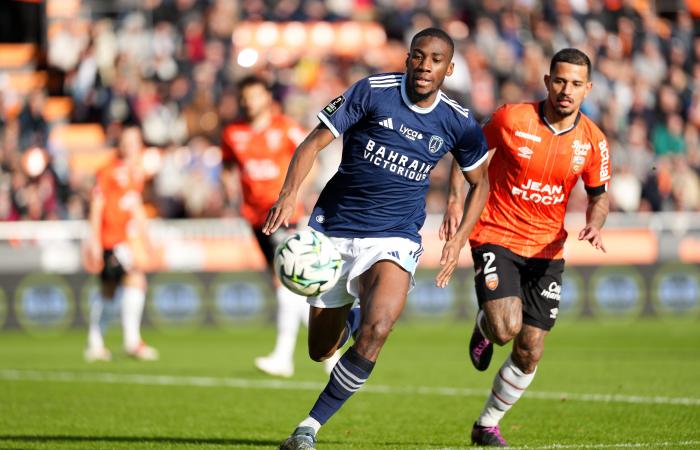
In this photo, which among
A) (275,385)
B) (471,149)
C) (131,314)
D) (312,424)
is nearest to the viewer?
(312,424)

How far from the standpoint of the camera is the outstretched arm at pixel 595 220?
8.31m

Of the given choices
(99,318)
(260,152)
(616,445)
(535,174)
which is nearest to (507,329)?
(616,445)

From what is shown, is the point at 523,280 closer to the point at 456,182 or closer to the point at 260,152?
the point at 456,182

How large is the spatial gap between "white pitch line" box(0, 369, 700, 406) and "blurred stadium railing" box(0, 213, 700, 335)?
6.14 m

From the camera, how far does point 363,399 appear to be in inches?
454

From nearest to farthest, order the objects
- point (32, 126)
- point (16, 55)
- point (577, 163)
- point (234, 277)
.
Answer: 1. point (577, 163)
2. point (234, 277)
3. point (32, 126)
4. point (16, 55)

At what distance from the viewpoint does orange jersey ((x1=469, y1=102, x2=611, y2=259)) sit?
28.5 ft

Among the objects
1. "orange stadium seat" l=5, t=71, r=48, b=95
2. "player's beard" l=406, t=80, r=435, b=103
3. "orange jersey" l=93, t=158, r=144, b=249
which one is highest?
"player's beard" l=406, t=80, r=435, b=103

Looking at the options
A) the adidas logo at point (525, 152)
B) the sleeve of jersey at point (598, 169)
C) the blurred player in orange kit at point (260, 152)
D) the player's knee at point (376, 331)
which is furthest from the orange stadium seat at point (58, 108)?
the player's knee at point (376, 331)

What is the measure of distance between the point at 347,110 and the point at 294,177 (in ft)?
2.00

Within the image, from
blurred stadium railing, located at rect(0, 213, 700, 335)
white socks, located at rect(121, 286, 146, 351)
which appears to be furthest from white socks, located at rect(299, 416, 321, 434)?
blurred stadium railing, located at rect(0, 213, 700, 335)

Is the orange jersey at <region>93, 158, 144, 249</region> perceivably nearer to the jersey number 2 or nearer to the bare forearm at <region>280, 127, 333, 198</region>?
the jersey number 2

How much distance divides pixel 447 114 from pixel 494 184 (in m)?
1.13

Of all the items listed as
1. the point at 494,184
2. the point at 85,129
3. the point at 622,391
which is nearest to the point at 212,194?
the point at 85,129
